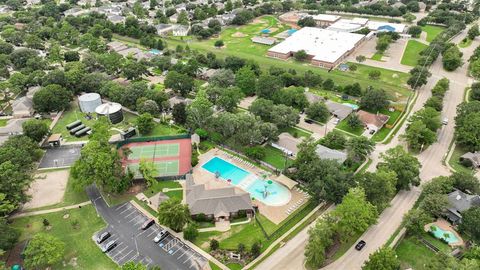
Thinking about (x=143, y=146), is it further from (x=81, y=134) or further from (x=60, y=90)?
(x=60, y=90)

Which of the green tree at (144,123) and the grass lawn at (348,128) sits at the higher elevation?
the green tree at (144,123)

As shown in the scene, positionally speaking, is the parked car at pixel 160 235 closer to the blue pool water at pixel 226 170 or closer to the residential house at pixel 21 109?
the blue pool water at pixel 226 170

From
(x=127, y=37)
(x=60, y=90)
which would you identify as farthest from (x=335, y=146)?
(x=127, y=37)

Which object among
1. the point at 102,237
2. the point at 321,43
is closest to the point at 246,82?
the point at 321,43

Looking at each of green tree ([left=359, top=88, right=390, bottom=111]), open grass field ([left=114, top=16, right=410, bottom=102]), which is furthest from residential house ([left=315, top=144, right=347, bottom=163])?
open grass field ([left=114, top=16, right=410, bottom=102])

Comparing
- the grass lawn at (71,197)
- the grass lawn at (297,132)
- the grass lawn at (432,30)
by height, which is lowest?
the grass lawn at (71,197)

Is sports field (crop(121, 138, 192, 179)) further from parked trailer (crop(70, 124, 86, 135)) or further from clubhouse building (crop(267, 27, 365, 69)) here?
clubhouse building (crop(267, 27, 365, 69))

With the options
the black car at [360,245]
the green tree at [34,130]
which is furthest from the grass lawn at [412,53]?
the green tree at [34,130]
